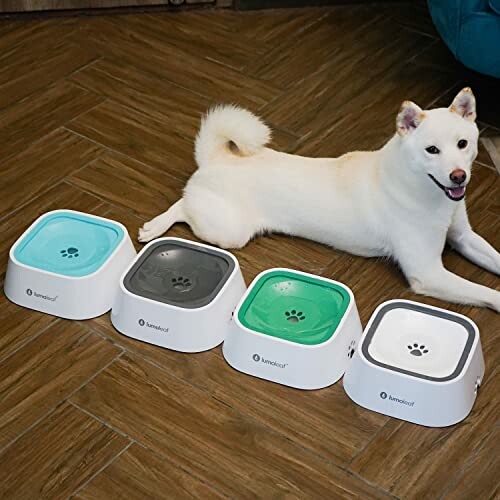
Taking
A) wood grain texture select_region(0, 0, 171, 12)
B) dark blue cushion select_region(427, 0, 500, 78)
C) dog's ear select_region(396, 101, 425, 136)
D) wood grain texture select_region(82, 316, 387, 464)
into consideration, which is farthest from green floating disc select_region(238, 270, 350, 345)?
wood grain texture select_region(0, 0, 171, 12)

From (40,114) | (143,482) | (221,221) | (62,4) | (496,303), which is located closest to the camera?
(143,482)

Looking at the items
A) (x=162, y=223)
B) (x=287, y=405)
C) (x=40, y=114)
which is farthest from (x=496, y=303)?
(x=40, y=114)

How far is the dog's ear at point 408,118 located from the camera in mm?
1885

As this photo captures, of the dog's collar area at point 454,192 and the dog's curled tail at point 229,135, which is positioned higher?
the dog's collar area at point 454,192

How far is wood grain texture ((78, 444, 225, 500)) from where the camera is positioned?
1.61 metres

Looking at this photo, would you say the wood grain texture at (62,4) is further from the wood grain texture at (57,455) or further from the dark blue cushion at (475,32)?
the wood grain texture at (57,455)

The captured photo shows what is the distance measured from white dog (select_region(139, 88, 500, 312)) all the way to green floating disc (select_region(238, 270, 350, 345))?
0.20 m

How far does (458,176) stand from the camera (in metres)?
1.84

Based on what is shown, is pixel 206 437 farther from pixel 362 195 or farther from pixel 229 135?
pixel 229 135

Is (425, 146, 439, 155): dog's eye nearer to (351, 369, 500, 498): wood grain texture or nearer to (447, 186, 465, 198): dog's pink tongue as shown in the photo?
(447, 186, 465, 198): dog's pink tongue

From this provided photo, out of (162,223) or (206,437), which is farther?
(162,223)

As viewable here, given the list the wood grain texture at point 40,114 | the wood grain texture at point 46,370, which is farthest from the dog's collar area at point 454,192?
the wood grain texture at point 40,114

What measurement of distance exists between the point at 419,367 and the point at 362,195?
1.47ft

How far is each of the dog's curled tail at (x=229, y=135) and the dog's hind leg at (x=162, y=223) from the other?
0.12 metres
